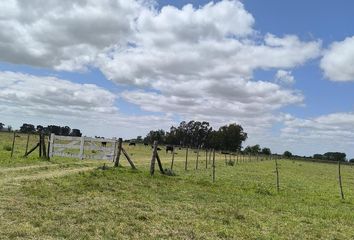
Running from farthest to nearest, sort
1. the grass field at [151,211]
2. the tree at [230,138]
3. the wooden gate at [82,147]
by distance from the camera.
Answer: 1. the tree at [230,138]
2. the wooden gate at [82,147]
3. the grass field at [151,211]

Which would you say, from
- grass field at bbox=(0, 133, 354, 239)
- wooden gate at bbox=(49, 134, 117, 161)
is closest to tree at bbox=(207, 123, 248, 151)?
wooden gate at bbox=(49, 134, 117, 161)

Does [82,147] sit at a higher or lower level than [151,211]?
higher

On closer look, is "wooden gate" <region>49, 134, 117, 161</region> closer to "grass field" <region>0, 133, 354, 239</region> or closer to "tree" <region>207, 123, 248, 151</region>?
"grass field" <region>0, 133, 354, 239</region>

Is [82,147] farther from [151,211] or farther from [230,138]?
[230,138]

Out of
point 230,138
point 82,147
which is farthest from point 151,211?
point 230,138

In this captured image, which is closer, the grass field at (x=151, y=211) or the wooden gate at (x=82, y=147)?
the grass field at (x=151, y=211)

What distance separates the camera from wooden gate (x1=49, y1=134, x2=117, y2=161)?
Result: 28.7 metres

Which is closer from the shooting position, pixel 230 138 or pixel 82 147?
pixel 82 147

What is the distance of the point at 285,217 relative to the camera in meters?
14.4

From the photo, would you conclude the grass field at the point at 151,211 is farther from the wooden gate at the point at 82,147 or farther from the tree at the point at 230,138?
the tree at the point at 230,138

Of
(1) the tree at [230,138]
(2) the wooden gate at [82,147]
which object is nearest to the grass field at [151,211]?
(2) the wooden gate at [82,147]

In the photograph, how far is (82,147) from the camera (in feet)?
96.9

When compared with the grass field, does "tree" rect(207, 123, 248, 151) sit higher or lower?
higher

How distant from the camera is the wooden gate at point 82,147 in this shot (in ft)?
94.1
